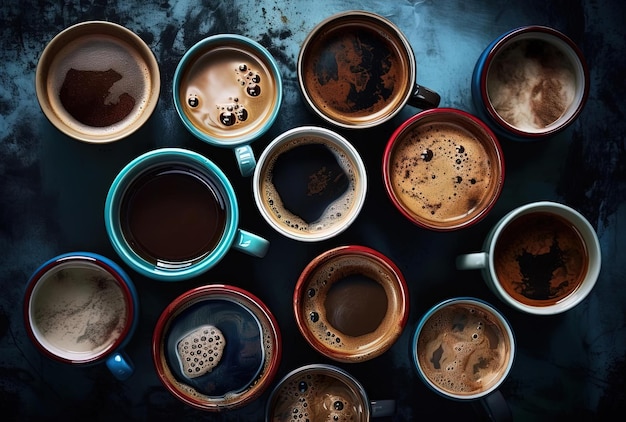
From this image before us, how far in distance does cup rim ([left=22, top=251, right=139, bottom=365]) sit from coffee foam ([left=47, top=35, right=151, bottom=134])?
16.5 inches

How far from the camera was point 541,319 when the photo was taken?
1928mm

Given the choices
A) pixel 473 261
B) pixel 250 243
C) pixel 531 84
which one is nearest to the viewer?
pixel 250 243

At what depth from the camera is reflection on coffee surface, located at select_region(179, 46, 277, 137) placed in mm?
1806

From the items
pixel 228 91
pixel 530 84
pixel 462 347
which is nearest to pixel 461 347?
pixel 462 347

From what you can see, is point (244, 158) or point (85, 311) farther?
point (85, 311)

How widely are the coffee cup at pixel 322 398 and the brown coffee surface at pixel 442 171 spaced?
1.99 ft

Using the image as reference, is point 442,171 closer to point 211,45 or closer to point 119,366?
point 211,45

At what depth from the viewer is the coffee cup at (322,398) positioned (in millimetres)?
1752

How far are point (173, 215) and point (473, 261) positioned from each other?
98cm

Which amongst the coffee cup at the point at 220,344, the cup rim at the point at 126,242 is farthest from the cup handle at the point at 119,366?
the cup rim at the point at 126,242

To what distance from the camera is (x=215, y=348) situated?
1.77m

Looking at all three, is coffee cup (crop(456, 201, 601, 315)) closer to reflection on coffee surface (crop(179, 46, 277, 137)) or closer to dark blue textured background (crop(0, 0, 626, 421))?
dark blue textured background (crop(0, 0, 626, 421))

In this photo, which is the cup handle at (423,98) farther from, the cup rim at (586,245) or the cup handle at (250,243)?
the cup handle at (250,243)

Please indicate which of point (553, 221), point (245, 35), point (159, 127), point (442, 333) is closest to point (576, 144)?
point (553, 221)
